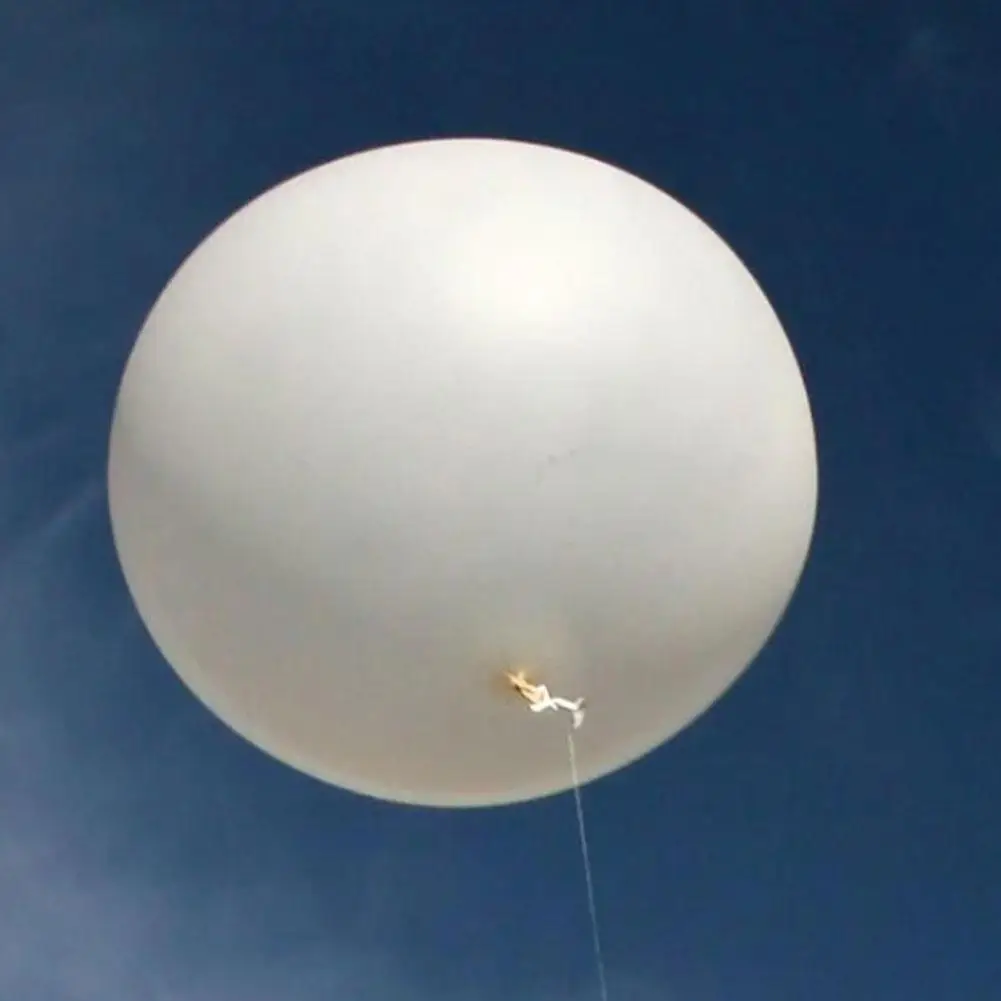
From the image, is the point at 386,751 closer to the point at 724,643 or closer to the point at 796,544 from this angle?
the point at 724,643

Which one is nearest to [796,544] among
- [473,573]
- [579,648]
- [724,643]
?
[724,643]

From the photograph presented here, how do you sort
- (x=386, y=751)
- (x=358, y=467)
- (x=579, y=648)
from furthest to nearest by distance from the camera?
(x=386, y=751) < (x=579, y=648) < (x=358, y=467)

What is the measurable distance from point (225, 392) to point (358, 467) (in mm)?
580

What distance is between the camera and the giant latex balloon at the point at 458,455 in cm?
472

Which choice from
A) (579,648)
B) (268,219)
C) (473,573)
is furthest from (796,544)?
(268,219)

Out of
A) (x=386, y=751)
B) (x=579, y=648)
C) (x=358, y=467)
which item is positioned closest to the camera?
(x=358, y=467)

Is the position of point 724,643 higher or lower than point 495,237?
lower

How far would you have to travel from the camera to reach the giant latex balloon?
4.72 meters

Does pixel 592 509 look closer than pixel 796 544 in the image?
Yes

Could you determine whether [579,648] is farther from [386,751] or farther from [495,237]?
[495,237]

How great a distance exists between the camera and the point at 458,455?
4676 mm

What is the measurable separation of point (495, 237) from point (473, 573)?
1099 mm

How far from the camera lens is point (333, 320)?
4.79 meters

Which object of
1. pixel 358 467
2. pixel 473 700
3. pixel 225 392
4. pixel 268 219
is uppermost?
pixel 268 219
